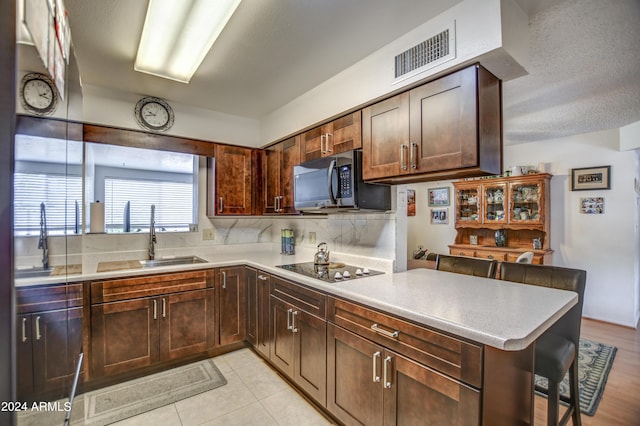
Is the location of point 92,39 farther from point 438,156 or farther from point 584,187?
point 584,187

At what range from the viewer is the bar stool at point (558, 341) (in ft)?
5.08

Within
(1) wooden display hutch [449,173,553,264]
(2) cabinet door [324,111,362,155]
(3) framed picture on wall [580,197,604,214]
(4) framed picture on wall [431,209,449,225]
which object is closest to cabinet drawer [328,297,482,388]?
(2) cabinet door [324,111,362,155]

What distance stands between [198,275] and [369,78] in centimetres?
213

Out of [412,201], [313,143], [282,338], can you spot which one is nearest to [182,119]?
[313,143]

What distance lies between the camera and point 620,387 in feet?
7.81

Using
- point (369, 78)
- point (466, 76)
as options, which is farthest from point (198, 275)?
point (466, 76)

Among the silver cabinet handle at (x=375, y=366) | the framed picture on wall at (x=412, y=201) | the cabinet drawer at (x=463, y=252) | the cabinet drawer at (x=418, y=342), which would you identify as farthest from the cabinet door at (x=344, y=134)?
the framed picture on wall at (x=412, y=201)

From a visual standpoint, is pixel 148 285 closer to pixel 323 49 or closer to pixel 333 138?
pixel 333 138

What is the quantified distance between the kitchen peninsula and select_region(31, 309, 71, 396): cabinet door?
0.32ft

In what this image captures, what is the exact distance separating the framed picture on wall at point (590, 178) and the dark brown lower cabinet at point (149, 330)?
490cm

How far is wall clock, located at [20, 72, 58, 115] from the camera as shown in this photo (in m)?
0.43

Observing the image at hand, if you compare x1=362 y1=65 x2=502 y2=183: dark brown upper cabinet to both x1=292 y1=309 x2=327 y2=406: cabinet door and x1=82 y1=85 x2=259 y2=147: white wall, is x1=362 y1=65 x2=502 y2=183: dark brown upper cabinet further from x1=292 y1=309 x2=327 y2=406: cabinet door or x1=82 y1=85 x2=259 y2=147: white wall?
x1=82 y1=85 x2=259 y2=147: white wall

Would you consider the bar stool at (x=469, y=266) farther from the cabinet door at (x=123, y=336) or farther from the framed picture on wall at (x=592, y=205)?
Answer: the framed picture on wall at (x=592, y=205)

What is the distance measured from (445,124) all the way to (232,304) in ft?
7.65
